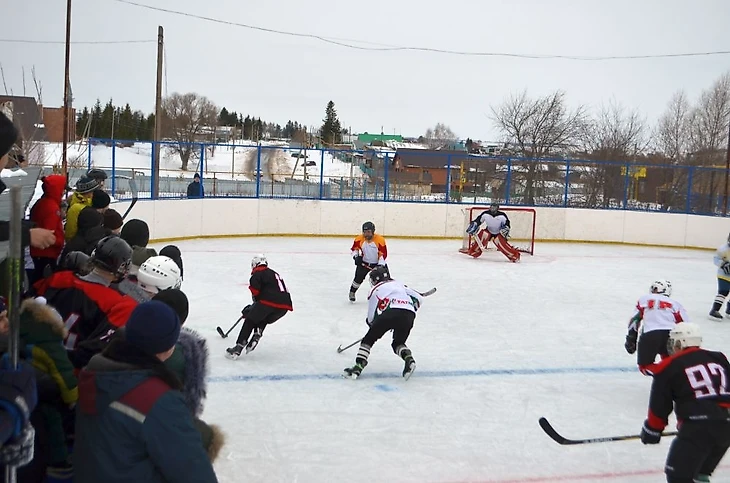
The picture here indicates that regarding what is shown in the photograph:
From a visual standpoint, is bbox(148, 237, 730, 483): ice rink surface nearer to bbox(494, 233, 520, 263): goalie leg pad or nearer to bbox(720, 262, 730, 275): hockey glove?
bbox(720, 262, 730, 275): hockey glove

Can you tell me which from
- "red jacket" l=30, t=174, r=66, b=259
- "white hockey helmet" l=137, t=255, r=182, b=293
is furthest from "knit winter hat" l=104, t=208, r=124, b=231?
"white hockey helmet" l=137, t=255, r=182, b=293

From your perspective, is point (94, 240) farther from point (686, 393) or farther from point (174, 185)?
point (174, 185)

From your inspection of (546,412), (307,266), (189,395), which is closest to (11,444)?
(189,395)

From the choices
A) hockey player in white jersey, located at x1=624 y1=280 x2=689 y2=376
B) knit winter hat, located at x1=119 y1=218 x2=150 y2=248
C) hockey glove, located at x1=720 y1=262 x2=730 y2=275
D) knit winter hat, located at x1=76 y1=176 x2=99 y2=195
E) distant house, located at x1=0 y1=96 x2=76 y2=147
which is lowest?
hockey player in white jersey, located at x1=624 y1=280 x2=689 y2=376

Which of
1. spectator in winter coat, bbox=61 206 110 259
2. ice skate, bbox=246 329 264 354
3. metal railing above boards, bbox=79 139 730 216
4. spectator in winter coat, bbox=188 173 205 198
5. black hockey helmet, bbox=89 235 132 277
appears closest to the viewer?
black hockey helmet, bbox=89 235 132 277

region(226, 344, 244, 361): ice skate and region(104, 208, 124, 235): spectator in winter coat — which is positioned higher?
region(104, 208, 124, 235): spectator in winter coat

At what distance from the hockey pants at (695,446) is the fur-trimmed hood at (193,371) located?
213 cm

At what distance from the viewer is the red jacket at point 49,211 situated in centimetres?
472

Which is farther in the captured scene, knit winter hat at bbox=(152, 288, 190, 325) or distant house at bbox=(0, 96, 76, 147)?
distant house at bbox=(0, 96, 76, 147)

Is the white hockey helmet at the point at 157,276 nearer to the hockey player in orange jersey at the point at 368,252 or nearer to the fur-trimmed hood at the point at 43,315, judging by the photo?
the fur-trimmed hood at the point at 43,315

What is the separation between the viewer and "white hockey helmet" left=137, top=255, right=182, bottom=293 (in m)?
3.48

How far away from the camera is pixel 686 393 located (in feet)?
10.7

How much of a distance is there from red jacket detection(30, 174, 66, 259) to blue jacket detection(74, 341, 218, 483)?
3.00 m

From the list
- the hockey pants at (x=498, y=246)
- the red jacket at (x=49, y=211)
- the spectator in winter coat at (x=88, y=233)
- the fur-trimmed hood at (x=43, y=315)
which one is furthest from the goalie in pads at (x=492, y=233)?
the fur-trimmed hood at (x=43, y=315)
